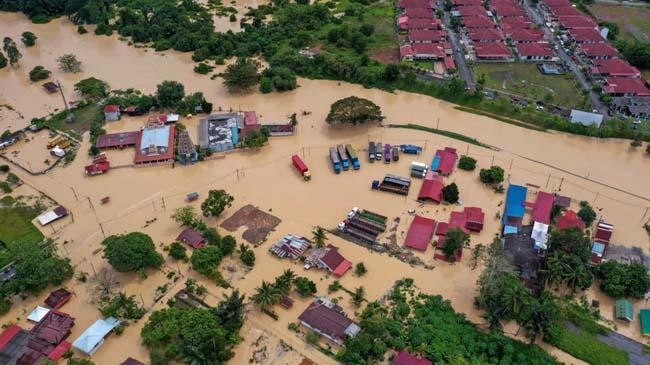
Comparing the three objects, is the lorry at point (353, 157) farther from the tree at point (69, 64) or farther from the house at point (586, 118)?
the tree at point (69, 64)

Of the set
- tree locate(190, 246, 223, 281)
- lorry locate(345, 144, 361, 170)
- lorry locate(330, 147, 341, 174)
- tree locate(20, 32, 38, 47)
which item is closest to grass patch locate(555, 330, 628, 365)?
lorry locate(345, 144, 361, 170)

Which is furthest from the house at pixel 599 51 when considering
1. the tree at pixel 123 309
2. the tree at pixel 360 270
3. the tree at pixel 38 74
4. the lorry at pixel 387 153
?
the tree at pixel 38 74

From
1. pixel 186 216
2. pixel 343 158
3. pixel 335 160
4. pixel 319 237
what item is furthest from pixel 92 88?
pixel 319 237

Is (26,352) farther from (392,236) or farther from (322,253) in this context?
(392,236)

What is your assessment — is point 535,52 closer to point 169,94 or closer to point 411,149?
point 411,149

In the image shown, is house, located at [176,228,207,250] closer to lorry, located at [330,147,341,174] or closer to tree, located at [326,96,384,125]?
lorry, located at [330,147,341,174]

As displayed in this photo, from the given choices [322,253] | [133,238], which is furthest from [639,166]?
[133,238]
